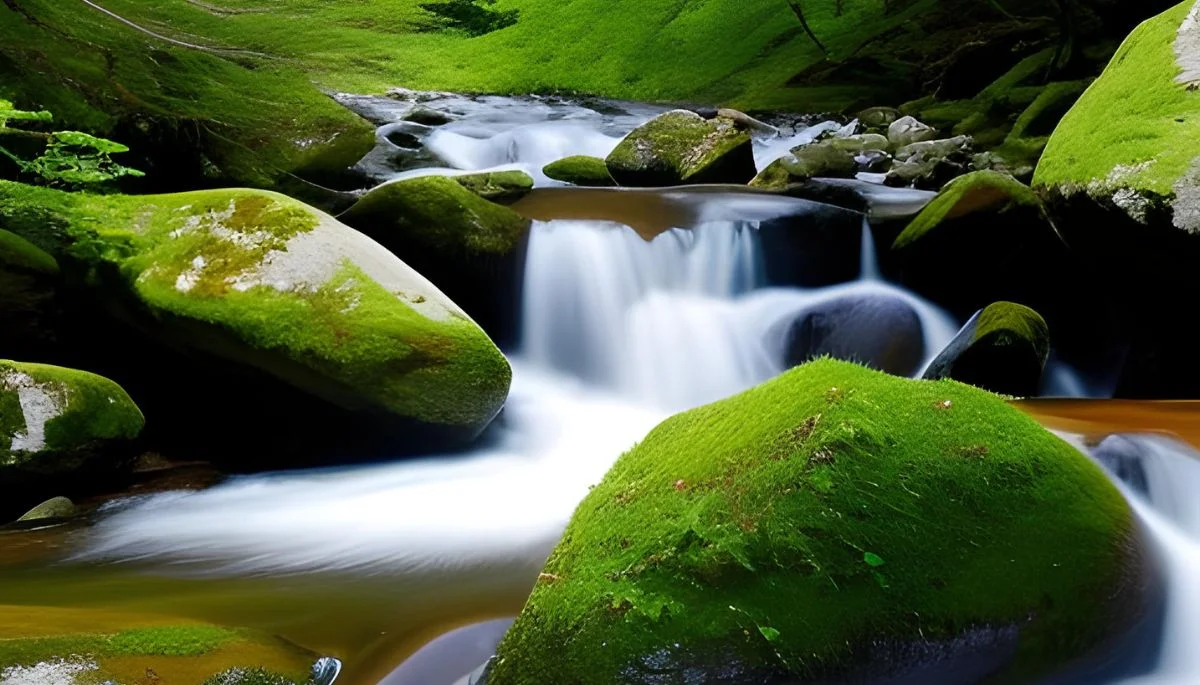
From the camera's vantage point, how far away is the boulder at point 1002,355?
6367mm

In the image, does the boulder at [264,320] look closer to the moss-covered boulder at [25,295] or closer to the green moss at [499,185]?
the moss-covered boulder at [25,295]

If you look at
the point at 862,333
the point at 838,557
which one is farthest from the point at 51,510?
the point at 862,333

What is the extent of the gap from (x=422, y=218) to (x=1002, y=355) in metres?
4.77

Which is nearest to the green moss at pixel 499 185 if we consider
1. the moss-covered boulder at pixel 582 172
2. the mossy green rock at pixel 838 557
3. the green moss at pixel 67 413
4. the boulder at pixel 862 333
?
the moss-covered boulder at pixel 582 172

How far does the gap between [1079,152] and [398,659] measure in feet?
20.0

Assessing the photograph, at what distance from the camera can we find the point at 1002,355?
A: 20.9 feet

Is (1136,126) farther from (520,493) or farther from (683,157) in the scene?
(683,157)

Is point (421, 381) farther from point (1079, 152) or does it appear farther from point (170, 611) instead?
point (1079, 152)

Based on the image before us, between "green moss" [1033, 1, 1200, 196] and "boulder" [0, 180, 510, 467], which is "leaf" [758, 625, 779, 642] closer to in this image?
"boulder" [0, 180, 510, 467]

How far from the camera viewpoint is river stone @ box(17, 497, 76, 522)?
4.99 m

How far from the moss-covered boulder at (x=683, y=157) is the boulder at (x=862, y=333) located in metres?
3.64

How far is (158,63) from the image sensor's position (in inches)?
390

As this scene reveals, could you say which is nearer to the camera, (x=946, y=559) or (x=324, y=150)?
(x=946, y=559)

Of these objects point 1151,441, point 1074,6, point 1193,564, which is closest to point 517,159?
point 1074,6
